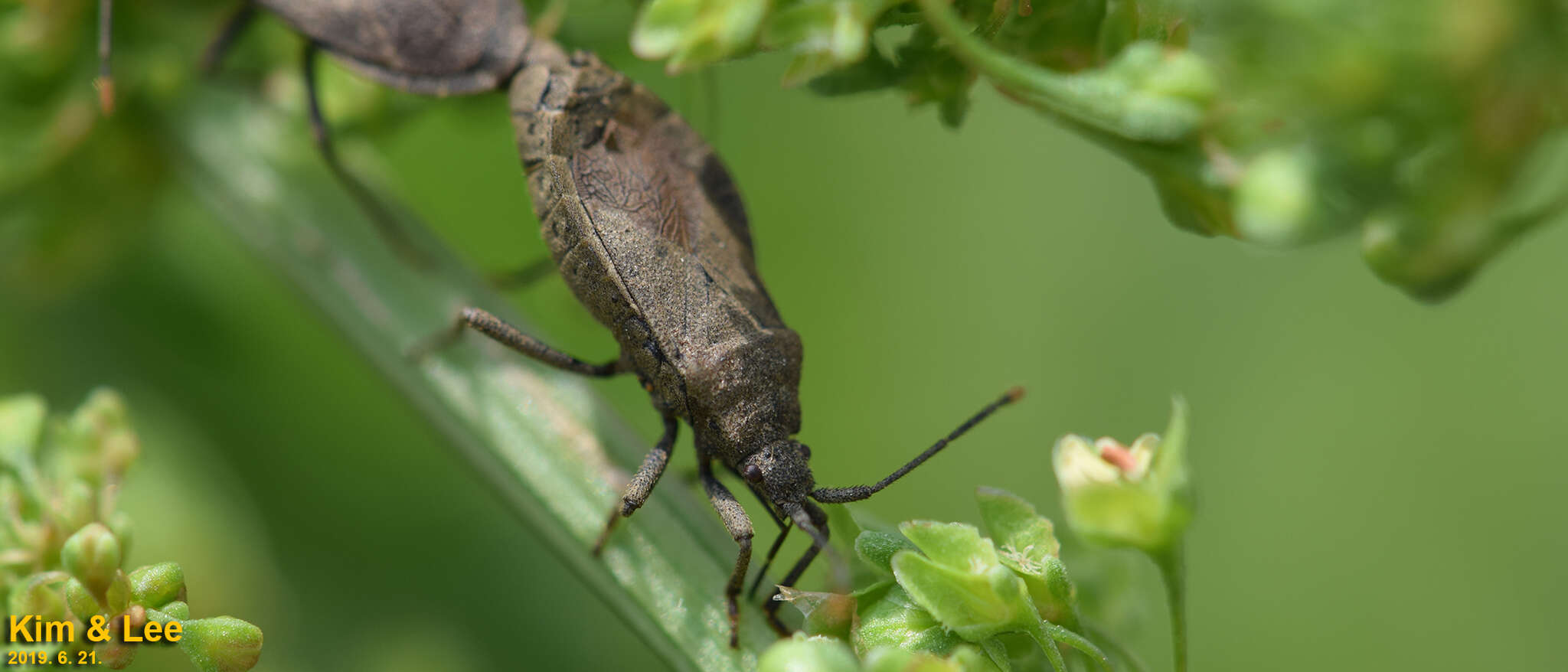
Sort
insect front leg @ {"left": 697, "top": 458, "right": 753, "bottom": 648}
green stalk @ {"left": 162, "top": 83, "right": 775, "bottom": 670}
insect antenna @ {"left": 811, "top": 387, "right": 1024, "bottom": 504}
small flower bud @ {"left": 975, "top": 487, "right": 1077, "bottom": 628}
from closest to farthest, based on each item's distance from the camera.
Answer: small flower bud @ {"left": 975, "top": 487, "right": 1077, "bottom": 628} → insect front leg @ {"left": 697, "top": 458, "right": 753, "bottom": 648} → green stalk @ {"left": 162, "top": 83, "right": 775, "bottom": 670} → insect antenna @ {"left": 811, "top": 387, "right": 1024, "bottom": 504}

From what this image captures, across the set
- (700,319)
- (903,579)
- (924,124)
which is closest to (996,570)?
(903,579)

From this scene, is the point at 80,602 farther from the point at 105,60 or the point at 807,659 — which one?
the point at 105,60

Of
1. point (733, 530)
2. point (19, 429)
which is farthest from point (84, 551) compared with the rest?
point (733, 530)

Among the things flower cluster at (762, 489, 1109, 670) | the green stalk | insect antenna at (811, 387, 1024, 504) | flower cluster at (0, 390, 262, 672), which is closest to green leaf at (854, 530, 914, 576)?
flower cluster at (762, 489, 1109, 670)

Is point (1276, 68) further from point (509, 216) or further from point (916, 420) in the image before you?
point (509, 216)

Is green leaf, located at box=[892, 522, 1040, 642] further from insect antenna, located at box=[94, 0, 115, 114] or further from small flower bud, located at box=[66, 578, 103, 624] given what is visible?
insect antenna, located at box=[94, 0, 115, 114]
